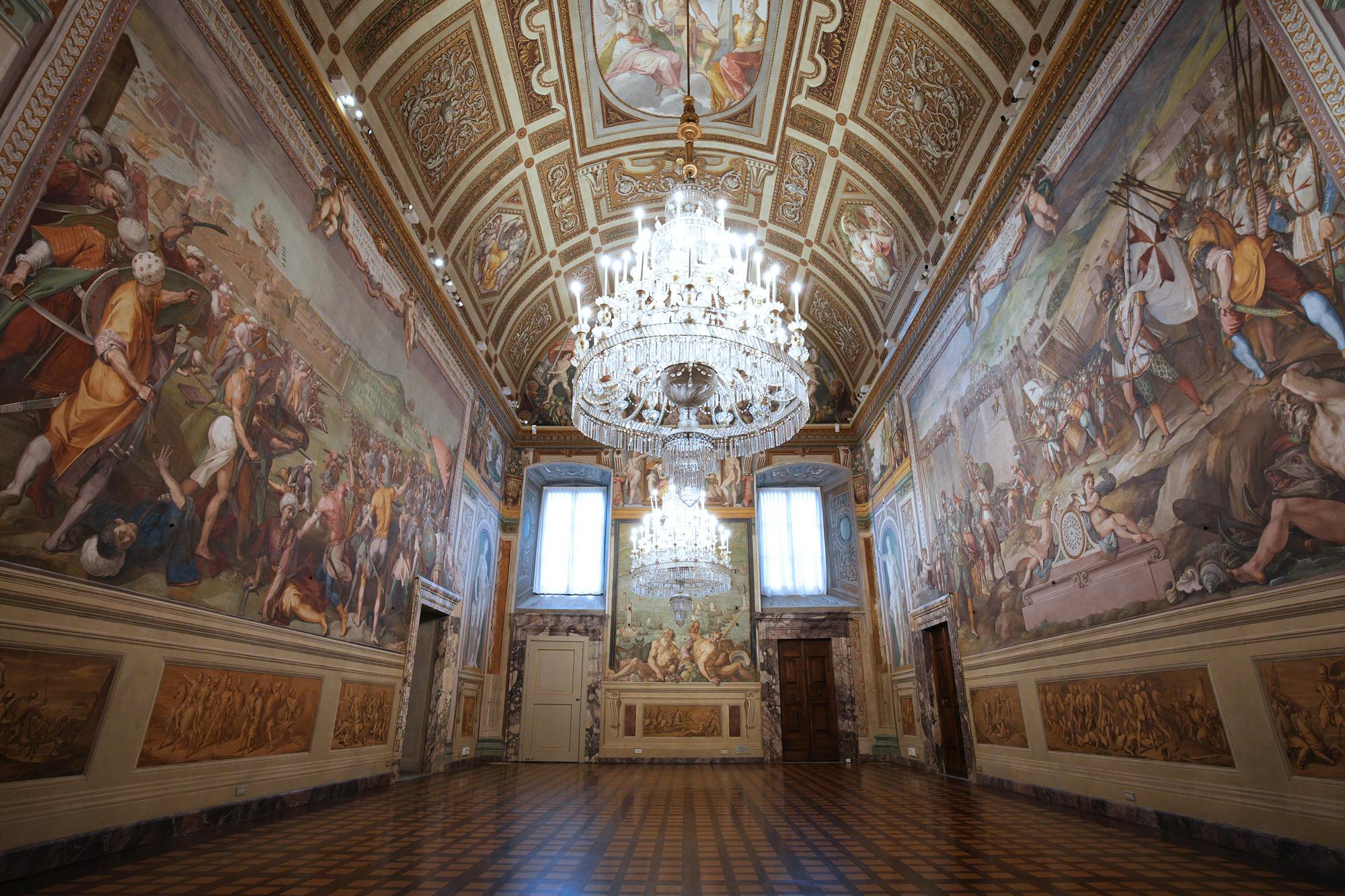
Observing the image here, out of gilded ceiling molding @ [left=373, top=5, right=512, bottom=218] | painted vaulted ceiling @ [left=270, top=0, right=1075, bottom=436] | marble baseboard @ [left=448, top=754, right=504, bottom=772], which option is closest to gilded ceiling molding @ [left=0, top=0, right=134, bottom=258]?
painted vaulted ceiling @ [left=270, top=0, right=1075, bottom=436]

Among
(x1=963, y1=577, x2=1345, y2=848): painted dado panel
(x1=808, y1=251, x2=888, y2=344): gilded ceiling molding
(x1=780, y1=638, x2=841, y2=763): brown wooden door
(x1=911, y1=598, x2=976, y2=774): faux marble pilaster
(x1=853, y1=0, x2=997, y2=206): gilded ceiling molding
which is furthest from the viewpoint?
(x1=780, y1=638, x2=841, y2=763): brown wooden door

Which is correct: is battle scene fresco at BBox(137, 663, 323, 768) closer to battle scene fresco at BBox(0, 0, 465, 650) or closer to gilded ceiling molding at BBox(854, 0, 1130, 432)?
battle scene fresco at BBox(0, 0, 465, 650)

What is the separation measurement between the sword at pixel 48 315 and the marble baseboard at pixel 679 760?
38.0 ft

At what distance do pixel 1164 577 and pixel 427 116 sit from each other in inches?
377

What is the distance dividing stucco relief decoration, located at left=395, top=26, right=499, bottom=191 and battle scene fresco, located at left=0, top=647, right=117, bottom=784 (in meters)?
6.99

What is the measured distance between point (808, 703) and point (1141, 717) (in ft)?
29.1

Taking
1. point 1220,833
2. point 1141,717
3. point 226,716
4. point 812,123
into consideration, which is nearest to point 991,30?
point 812,123

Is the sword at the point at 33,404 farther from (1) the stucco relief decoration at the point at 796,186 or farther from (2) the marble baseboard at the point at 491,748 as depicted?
(2) the marble baseboard at the point at 491,748

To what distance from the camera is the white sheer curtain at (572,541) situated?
15211mm

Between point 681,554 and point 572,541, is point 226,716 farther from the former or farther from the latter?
point 572,541

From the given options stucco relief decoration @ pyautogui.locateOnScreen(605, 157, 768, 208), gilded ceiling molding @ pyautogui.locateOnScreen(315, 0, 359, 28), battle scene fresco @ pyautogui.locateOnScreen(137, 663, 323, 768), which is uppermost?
stucco relief decoration @ pyautogui.locateOnScreen(605, 157, 768, 208)

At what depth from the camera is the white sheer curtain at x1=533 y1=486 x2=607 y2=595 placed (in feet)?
49.9

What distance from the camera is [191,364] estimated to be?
5105 mm

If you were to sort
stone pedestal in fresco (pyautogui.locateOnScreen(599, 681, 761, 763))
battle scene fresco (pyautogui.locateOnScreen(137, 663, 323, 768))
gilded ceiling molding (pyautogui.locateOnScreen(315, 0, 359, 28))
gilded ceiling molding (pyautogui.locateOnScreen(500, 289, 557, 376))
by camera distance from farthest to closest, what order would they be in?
gilded ceiling molding (pyautogui.locateOnScreen(500, 289, 557, 376))
stone pedestal in fresco (pyautogui.locateOnScreen(599, 681, 761, 763))
gilded ceiling molding (pyautogui.locateOnScreen(315, 0, 359, 28))
battle scene fresco (pyautogui.locateOnScreen(137, 663, 323, 768))
